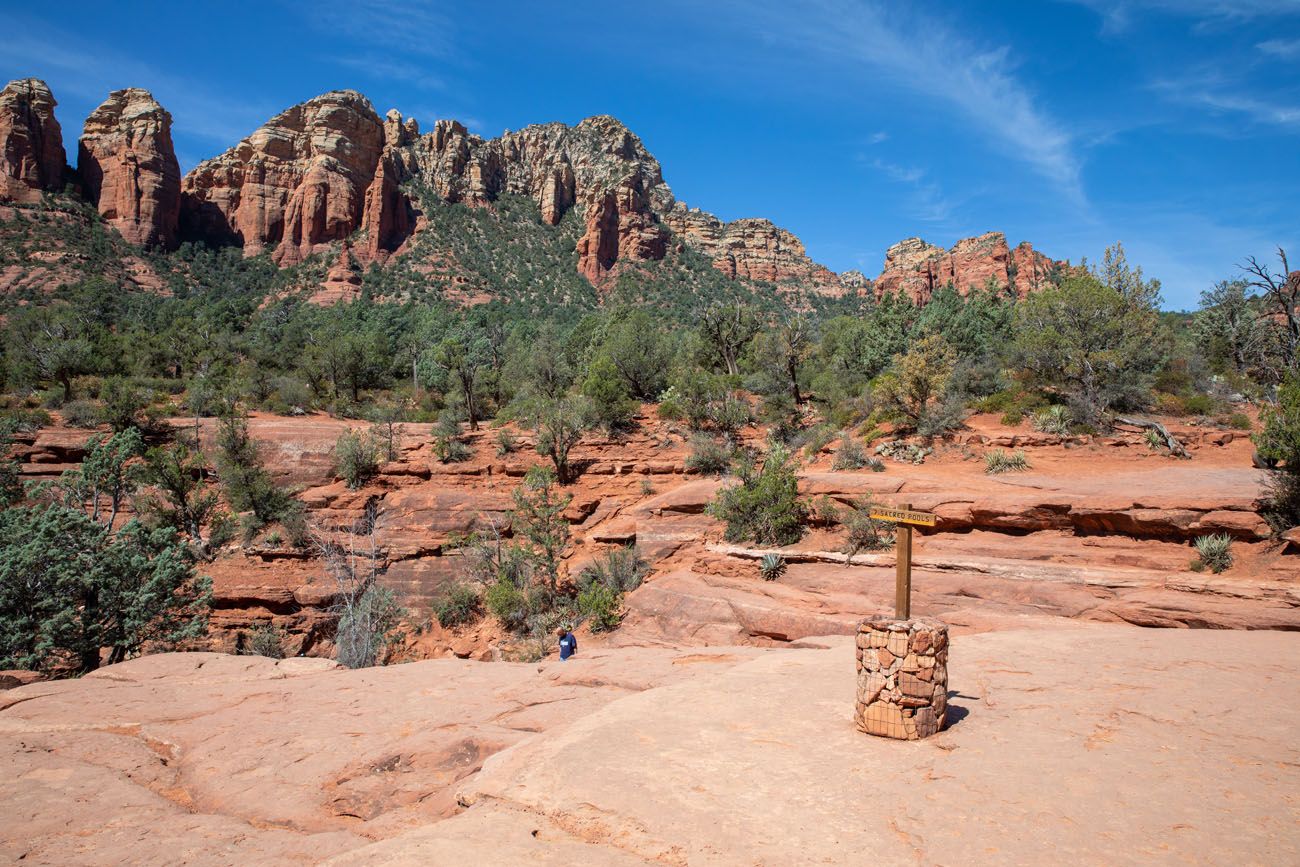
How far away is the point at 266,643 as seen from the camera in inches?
636

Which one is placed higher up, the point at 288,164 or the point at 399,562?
the point at 288,164

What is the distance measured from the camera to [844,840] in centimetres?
428

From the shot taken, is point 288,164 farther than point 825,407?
Yes

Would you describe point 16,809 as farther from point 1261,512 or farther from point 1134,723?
point 1261,512

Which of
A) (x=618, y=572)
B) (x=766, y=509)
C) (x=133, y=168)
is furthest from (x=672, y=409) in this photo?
(x=133, y=168)

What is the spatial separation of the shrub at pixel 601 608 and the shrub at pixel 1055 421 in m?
14.9

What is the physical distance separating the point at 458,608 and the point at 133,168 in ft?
265

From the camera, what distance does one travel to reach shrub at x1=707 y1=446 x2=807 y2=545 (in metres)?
16.0

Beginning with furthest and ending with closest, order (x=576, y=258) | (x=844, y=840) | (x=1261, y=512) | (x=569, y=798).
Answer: (x=576, y=258)
(x=1261, y=512)
(x=569, y=798)
(x=844, y=840)

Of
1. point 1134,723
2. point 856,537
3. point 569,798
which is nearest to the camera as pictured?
point 569,798

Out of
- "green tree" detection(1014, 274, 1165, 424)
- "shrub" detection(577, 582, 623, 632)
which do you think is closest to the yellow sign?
"shrub" detection(577, 582, 623, 632)

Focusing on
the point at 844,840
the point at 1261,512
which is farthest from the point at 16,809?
the point at 1261,512

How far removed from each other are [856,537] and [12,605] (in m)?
17.1

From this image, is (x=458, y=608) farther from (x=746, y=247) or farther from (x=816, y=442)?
(x=746, y=247)
